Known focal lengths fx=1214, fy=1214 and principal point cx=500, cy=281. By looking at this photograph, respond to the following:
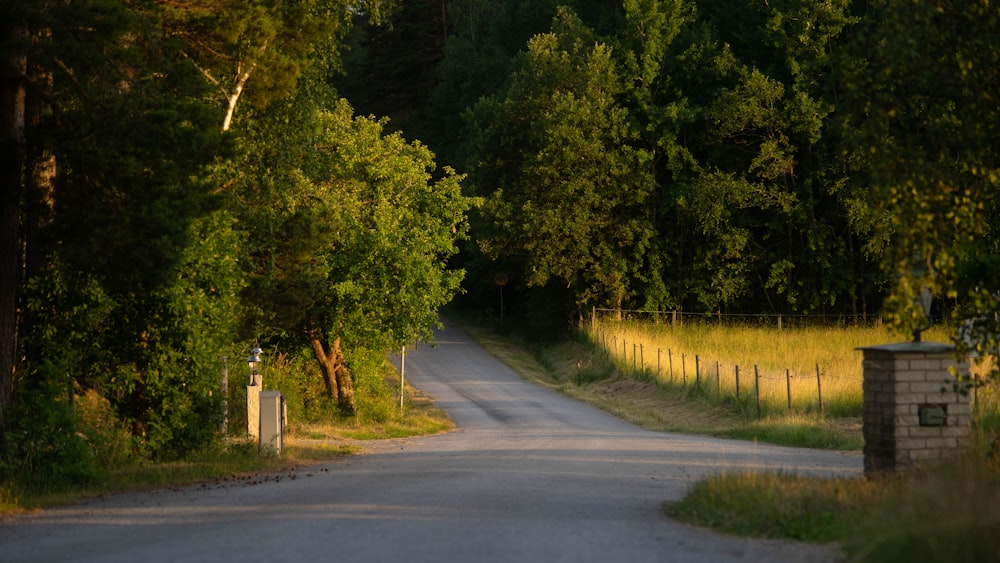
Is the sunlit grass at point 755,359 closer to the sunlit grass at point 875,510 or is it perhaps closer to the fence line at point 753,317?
the fence line at point 753,317

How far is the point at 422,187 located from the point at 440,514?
25757 mm

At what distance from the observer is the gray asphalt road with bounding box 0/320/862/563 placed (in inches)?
423

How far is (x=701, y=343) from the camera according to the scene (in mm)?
51781

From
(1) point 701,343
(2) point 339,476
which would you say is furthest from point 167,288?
(1) point 701,343

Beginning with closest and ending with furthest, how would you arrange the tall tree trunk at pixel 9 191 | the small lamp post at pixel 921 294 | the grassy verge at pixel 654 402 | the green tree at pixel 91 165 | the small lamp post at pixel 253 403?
1. the small lamp post at pixel 921 294
2. the green tree at pixel 91 165
3. the tall tree trunk at pixel 9 191
4. the small lamp post at pixel 253 403
5. the grassy verge at pixel 654 402

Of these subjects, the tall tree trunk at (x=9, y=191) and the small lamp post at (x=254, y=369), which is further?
the small lamp post at (x=254, y=369)

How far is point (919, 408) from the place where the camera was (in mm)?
13523

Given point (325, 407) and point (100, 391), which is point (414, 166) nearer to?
point (325, 407)

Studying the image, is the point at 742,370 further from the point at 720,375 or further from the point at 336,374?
the point at 336,374

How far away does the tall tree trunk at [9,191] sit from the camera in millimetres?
17391

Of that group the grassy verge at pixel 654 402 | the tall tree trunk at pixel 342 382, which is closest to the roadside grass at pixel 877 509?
the grassy verge at pixel 654 402

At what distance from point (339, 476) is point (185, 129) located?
5.67 meters

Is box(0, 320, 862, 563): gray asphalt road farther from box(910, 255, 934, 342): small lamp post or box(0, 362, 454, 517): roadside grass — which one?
box(910, 255, 934, 342): small lamp post

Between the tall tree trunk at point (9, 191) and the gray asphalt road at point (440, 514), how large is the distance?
309cm
